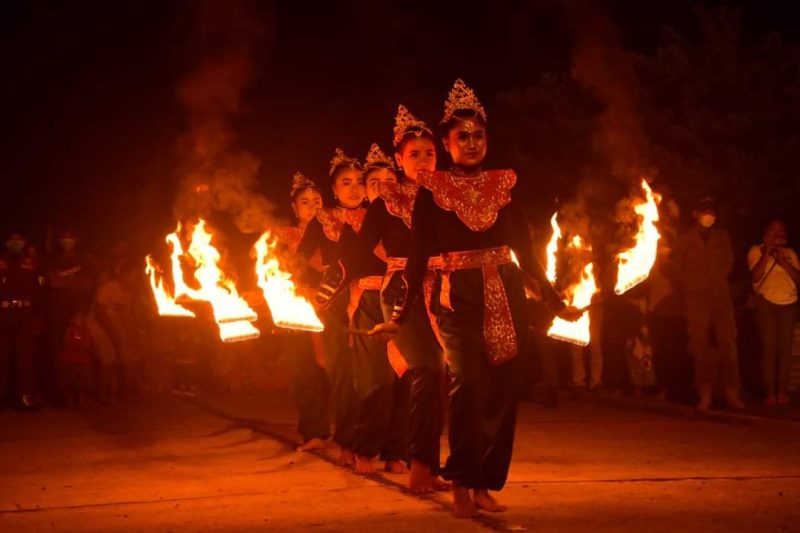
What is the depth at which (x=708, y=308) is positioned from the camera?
470 inches

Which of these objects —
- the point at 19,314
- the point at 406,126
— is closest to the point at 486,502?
the point at 406,126

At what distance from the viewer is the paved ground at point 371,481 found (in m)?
6.63

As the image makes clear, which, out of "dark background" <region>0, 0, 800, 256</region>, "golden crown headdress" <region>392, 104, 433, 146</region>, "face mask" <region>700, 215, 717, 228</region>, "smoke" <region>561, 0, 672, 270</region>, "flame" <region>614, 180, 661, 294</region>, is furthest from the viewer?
"dark background" <region>0, 0, 800, 256</region>

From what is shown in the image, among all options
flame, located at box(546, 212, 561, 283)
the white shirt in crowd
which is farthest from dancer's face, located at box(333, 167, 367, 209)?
the white shirt in crowd

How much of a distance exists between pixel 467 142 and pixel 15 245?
28.6ft

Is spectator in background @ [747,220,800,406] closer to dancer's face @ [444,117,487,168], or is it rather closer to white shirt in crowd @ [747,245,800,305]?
white shirt in crowd @ [747,245,800,305]

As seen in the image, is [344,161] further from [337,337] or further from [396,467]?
[396,467]

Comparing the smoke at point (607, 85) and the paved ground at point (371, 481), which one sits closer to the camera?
the paved ground at point (371, 481)

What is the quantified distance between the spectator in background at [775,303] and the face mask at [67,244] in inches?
308

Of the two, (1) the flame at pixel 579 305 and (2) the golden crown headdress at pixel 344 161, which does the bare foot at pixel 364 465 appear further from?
(2) the golden crown headdress at pixel 344 161

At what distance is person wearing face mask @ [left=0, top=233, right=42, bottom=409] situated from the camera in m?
14.1

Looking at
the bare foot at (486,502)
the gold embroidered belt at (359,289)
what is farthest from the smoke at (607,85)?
the bare foot at (486,502)

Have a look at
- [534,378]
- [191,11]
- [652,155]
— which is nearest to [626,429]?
[534,378]

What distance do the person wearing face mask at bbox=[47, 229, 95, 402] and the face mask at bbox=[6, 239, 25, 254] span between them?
1.57 ft
